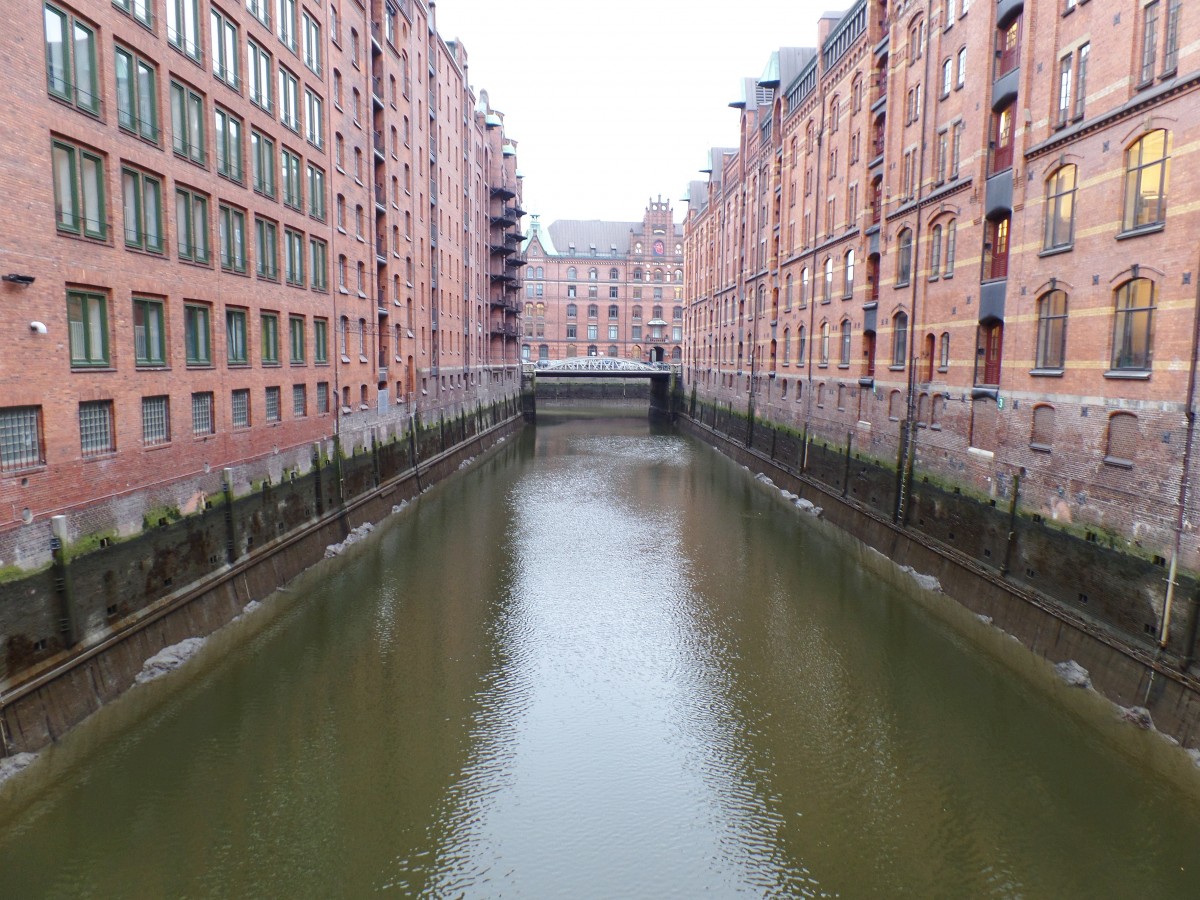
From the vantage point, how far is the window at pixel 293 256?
2309cm

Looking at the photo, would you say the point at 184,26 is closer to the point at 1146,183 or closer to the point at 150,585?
the point at 150,585

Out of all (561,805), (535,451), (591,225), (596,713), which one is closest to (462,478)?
(535,451)

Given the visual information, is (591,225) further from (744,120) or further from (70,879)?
(70,879)

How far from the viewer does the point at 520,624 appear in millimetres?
17453

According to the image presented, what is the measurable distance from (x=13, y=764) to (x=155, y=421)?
753 cm

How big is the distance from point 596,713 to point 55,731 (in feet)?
26.1

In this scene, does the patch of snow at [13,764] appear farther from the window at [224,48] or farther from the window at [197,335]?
the window at [224,48]

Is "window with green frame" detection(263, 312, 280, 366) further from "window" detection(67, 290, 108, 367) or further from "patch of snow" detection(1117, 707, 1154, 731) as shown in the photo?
"patch of snow" detection(1117, 707, 1154, 731)

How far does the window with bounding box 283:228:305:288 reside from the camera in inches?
909

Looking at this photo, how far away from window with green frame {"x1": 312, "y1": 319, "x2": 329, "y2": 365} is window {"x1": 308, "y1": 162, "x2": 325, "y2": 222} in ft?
10.9

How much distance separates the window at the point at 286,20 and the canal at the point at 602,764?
15936mm

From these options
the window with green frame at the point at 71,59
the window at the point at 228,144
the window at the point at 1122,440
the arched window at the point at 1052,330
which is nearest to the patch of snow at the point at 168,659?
the window with green frame at the point at 71,59

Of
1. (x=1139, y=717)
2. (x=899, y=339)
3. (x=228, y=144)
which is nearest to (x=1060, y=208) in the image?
(x=899, y=339)

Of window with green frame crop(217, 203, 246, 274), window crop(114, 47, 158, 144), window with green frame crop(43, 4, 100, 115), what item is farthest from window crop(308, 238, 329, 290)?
window with green frame crop(43, 4, 100, 115)
